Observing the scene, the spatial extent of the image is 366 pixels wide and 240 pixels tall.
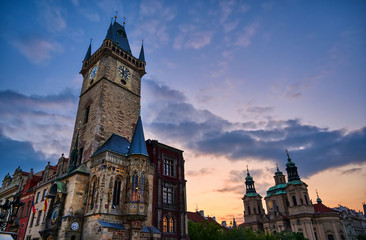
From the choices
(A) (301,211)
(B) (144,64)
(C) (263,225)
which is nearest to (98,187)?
(B) (144,64)

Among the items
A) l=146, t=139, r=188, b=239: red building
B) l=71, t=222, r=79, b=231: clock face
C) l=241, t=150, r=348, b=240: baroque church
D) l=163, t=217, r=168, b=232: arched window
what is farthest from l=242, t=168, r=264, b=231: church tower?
l=71, t=222, r=79, b=231: clock face

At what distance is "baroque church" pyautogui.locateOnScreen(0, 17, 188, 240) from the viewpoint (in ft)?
74.3

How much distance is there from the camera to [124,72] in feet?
116

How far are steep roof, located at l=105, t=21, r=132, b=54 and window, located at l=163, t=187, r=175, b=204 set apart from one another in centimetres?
2186

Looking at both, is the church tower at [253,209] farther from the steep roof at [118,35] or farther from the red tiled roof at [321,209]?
the steep roof at [118,35]

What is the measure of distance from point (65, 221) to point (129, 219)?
581 cm

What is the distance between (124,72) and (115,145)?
1292 cm

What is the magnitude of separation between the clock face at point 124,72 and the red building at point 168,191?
10.5 meters

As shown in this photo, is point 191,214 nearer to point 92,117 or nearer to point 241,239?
point 241,239

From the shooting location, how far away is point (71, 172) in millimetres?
25938

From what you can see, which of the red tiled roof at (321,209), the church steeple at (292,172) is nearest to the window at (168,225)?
the red tiled roof at (321,209)

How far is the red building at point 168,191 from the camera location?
27.2 metres

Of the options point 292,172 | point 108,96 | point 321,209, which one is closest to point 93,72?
point 108,96

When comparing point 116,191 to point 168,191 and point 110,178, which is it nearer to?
point 110,178
